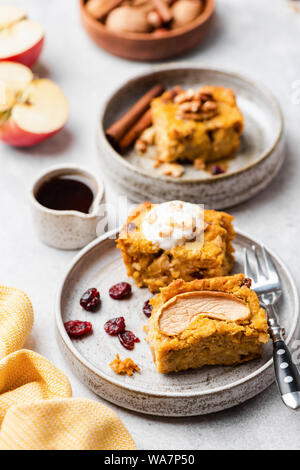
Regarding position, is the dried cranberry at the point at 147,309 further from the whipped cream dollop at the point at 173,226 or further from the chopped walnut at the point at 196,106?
the chopped walnut at the point at 196,106

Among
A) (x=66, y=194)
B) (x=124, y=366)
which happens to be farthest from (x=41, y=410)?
(x=66, y=194)

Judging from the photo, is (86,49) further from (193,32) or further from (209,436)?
(209,436)

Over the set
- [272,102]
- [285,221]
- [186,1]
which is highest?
[186,1]

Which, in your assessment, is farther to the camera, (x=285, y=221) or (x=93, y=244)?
(x=285, y=221)

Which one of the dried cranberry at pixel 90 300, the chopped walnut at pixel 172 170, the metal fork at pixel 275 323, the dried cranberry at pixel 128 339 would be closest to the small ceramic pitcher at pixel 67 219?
the dried cranberry at pixel 90 300

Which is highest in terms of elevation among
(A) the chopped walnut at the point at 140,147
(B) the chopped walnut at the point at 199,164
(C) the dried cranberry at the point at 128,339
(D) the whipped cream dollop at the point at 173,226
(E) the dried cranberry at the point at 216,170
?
(D) the whipped cream dollop at the point at 173,226
